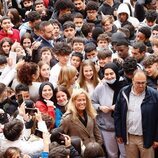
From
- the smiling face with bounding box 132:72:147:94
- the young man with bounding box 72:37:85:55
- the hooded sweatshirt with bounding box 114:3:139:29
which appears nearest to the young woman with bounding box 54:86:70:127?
the smiling face with bounding box 132:72:147:94

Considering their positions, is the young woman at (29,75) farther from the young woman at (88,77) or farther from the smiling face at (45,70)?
the young woman at (88,77)

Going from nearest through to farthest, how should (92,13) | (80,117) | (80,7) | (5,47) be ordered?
(80,117) → (5,47) → (92,13) → (80,7)

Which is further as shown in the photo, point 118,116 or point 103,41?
point 103,41

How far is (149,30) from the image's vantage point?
874cm

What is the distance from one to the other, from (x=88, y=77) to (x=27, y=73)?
2.86 feet

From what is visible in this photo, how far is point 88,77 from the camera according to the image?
7375mm

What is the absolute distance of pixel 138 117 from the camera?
21.3ft

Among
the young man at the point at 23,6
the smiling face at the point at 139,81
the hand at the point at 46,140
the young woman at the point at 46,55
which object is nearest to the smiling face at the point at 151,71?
the smiling face at the point at 139,81

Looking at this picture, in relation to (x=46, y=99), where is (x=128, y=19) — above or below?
Answer: above

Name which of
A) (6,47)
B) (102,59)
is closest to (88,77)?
(102,59)

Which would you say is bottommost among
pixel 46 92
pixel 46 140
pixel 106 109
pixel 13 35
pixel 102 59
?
pixel 46 140

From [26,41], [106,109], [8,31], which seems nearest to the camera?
[106,109]

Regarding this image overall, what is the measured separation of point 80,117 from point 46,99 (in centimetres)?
60

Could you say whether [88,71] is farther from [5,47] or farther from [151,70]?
[5,47]
